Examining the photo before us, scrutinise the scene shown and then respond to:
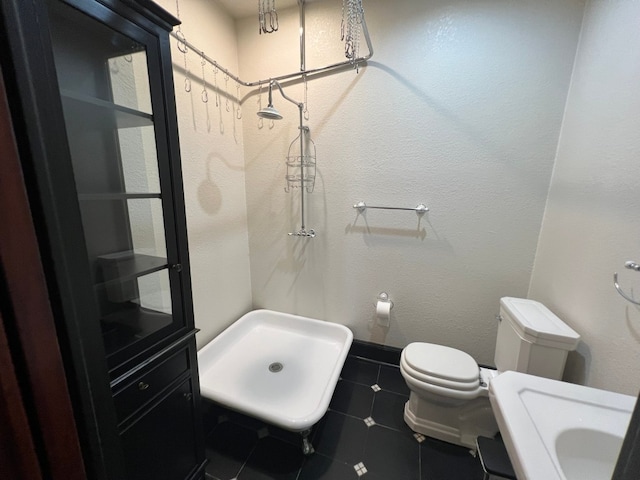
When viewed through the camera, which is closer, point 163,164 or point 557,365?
point 163,164

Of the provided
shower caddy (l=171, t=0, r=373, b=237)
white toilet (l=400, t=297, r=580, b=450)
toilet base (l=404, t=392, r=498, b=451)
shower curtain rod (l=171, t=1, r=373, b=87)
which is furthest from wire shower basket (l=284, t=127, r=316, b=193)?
toilet base (l=404, t=392, r=498, b=451)

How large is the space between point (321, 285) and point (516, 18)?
203 cm

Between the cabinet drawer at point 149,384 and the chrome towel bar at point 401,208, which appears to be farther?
the chrome towel bar at point 401,208

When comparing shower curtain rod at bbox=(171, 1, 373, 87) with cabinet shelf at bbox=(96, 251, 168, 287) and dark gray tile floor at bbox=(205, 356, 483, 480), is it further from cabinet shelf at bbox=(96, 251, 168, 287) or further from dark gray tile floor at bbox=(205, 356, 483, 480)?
dark gray tile floor at bbox=(205, 356, 483, 480)

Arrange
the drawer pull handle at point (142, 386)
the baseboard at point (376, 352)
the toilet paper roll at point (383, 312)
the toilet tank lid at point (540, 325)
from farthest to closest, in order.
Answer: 1. the baseboard at point (376, 352)
2. the toilet paper roll at point (383, 312)
3. the toilet tank lid at point (540, 325)
4. the drawer pull handle at point (142, 386)

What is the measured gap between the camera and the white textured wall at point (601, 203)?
0.96 m

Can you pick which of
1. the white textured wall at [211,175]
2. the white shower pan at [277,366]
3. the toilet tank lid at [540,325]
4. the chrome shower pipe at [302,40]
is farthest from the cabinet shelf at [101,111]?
the toilet tank lid at [540,325]

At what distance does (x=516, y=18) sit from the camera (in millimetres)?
1375

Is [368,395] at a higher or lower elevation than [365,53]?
lower

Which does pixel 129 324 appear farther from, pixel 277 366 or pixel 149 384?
pixel 277 366

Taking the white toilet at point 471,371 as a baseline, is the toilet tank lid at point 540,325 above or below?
above

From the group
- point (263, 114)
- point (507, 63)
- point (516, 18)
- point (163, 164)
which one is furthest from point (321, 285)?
point (516, 18)

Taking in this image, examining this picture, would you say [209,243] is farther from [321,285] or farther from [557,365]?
[557,365]

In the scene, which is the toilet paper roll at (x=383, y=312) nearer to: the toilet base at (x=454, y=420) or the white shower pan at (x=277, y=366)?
the white shower pan at (x=277, y=366)
